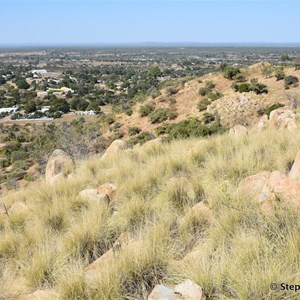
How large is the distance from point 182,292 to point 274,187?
74.6 inches

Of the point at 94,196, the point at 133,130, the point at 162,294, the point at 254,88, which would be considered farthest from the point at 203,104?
the point at 162,294

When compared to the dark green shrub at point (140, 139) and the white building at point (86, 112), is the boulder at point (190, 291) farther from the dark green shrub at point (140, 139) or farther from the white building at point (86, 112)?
the white building at point (86, 112)

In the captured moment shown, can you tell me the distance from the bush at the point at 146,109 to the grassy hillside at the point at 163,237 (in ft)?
56.1

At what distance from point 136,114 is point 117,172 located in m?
18.0

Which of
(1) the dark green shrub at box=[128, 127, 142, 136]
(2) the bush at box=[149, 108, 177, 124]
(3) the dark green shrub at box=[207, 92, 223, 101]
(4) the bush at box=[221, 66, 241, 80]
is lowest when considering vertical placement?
(1) the dark green shrub at box=[128, 127, 142, 136]

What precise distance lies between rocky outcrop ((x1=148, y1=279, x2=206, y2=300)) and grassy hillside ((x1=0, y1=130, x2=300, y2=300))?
14 cm

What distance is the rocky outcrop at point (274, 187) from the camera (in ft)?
12.2

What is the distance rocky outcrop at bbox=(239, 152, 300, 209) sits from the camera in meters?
3.73

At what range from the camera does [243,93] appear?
66.0ft

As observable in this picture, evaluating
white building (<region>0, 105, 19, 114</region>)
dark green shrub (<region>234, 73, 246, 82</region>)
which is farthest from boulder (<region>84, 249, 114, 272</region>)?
white building (<region>0, 105, 19, 114</region>)

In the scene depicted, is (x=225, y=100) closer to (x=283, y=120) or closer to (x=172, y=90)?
(x=172, y=90)

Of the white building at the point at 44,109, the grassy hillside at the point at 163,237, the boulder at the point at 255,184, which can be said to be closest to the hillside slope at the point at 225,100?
the grassy hillside at the point at 163,237

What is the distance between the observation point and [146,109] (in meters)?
23.4

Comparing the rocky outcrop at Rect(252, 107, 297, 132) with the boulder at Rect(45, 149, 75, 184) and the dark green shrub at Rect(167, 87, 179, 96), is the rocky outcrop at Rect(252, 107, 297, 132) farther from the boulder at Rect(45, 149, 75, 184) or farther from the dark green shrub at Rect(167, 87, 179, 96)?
the dark green shrub at Rect(167, 87, 179, 96)
